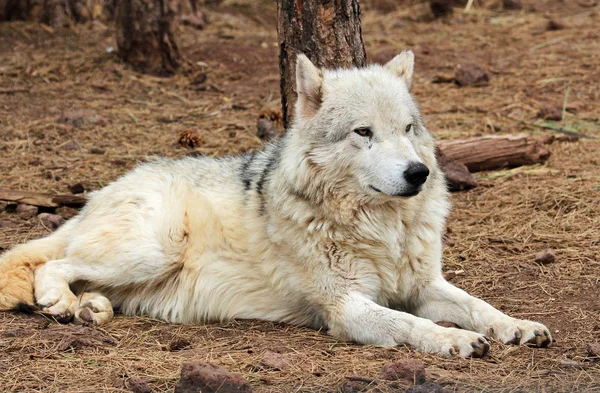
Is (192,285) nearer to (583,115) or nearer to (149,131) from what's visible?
(149,131)

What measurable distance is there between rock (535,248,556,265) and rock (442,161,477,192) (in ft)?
5.40

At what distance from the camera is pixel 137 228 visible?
5.36 meters

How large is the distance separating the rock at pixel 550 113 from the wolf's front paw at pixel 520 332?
5.26 meters

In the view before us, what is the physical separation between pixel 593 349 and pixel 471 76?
7155 mm

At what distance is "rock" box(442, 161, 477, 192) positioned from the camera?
7.32 metres

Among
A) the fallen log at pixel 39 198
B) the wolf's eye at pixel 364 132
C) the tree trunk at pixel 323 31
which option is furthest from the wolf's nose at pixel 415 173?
the fallen log at pixel 39 198

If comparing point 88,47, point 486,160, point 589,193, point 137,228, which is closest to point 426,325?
point 137,228

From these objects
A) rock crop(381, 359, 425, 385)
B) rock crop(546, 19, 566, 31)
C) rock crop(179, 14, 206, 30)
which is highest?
rock crop(179, 14, 206, 30)

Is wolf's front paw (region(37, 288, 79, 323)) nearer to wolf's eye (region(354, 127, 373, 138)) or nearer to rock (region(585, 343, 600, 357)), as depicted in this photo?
wolf's eye (region(354, 127, 373, 138))

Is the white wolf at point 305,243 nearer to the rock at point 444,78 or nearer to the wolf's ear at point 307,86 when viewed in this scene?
the wolf's ear at point 307,86

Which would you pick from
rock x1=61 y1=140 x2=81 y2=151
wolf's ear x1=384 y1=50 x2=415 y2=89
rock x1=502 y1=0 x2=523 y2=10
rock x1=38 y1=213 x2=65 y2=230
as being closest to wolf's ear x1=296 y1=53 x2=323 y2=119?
wolf's ear x1=384 y1=50 x2=415 y2=89

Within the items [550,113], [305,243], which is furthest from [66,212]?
[550,113]

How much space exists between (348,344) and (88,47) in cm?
831

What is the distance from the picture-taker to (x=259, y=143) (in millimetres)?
8461
